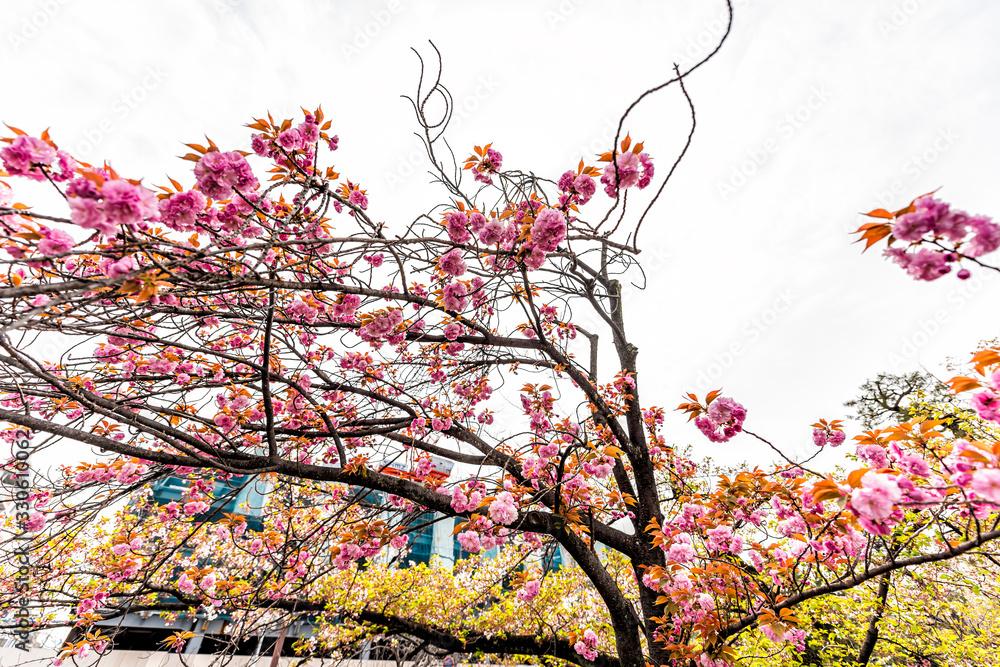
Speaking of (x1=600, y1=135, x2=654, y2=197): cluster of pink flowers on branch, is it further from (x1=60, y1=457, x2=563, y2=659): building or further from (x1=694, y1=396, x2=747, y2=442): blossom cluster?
(x1=60, y1=457, x2=563, y2=659): building

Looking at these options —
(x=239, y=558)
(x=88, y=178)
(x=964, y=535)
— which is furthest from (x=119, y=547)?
(x=964, y=535)

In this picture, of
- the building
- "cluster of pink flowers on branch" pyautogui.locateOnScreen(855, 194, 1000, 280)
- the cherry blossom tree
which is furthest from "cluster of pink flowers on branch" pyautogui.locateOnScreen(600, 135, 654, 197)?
the building

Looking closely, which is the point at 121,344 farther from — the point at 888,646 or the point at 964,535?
the point at 888,646

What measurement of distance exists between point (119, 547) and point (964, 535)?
704 cm

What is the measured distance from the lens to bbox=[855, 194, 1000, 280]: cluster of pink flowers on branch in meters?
1.39

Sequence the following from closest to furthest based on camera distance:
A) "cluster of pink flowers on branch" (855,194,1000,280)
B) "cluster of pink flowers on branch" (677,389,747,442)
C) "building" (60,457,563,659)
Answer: "cluster of pink flowers on branch" (855,194,1000,280)
"cluster of pink flowers on branch" (677,389,747,442)
"building" (60,457,563,659)

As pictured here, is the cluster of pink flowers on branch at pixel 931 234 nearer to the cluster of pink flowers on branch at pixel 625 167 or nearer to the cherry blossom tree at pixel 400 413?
the cherry blossom tree at pixel 400 413

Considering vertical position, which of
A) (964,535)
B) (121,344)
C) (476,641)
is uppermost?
(121,344)

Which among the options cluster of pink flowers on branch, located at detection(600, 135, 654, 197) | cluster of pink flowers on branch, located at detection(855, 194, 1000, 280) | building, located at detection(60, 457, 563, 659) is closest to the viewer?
cluster of pink flowers on branch, located at detection(855, 194, 1000, 280)

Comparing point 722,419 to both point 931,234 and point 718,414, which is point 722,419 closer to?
point 718,414

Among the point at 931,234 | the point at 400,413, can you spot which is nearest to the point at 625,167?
the point at 931,234

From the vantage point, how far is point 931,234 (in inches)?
56.7

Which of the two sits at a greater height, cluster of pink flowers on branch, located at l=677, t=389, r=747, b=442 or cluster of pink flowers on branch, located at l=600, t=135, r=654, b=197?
cluster of pink flowers on branch, located at l=600, t=135, r=654, b=197

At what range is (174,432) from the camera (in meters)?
2.22
